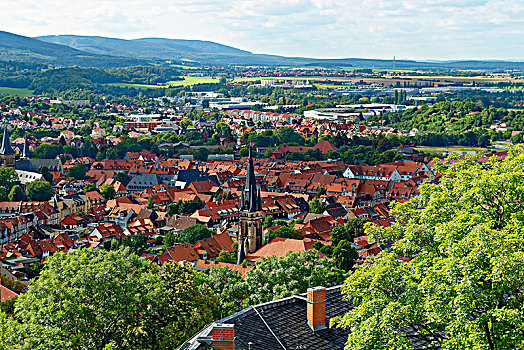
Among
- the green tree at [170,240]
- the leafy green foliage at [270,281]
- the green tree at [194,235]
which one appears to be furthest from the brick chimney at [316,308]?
the green tree at [170,240]

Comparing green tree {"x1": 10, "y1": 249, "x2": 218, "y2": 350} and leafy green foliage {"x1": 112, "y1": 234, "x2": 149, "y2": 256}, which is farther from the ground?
green tree {"x1": 10, "y1": 249, "x2": 218, "y2": 350}

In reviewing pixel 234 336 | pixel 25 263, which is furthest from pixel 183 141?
pixel 234 336

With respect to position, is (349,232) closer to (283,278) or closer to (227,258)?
(227,258)

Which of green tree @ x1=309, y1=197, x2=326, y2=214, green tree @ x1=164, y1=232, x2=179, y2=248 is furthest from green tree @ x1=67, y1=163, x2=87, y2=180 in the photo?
green tree @ x1=164, y1=232, x2=179, y2=248

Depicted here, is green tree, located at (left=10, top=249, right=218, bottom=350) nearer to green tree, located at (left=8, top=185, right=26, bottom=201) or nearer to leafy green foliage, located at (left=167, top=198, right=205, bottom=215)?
leafy green foliage, located at (left=167, top=198, right=205, bottom=215)

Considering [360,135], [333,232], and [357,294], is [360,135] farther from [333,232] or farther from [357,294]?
[357,294]

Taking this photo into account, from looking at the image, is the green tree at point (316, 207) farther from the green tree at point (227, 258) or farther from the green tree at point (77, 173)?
the green tree at point (77, 173)

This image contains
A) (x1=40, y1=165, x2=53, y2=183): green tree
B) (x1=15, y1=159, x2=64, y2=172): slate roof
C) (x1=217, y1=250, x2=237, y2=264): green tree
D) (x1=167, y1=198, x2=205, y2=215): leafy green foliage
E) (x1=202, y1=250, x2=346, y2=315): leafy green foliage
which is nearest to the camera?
(x1=202, y1=250, x2=346, y2=315): leafy green foliage
